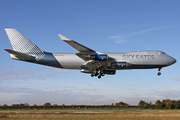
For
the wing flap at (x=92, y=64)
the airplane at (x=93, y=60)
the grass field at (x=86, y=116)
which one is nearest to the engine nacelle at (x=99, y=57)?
the airplane at (x=93, y=60)

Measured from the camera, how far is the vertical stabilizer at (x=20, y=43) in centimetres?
4147

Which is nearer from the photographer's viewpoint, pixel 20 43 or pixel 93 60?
pixel 93 60

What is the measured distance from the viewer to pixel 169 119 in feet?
97.2

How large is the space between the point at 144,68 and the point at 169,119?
490 inches

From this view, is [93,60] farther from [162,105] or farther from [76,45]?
[162,105]

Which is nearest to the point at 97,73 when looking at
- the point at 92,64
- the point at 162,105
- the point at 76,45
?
the point at 92,64

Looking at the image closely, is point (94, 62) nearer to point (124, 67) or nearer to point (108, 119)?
point (124, 67)

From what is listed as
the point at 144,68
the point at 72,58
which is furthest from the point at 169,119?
the point at 72,58

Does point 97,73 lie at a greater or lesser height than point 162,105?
greater

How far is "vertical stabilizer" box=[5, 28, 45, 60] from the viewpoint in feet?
136

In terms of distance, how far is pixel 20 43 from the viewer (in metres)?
42.0

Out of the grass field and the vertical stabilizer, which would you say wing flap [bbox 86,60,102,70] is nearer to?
the grass field

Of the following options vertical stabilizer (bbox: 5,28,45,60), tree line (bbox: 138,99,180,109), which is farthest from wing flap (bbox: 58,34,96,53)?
tree line (bbox: 138,99,180,109)

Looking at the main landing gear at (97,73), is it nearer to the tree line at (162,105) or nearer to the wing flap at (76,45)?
the wing flap at (76,45)
